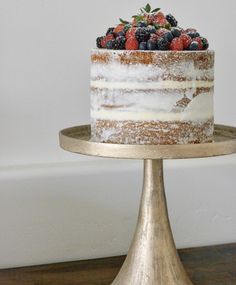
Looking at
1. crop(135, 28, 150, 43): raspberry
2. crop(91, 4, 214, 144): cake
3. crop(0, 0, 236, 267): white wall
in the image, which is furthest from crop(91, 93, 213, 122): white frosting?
crop(0, 0, 236, 267): white wall

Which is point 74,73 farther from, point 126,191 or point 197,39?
point 197,39

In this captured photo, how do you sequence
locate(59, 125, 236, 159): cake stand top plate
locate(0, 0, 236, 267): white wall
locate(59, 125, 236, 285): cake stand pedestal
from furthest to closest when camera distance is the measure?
locate(0, 0, 236, 267): white wall → locate(59, 125, 236, 285): cake stand pedestal → locate(59, 125, 236, 159): cake stand top plate

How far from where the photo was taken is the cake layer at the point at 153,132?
0.99m

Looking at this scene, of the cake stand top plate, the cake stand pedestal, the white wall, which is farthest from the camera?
the white wall

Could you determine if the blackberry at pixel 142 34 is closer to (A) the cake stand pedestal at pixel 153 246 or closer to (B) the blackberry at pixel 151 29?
(B) the blackberry at pixel 151 29

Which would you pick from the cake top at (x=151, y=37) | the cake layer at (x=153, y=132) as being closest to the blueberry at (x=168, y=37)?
the cake top at (x=151, y=37)

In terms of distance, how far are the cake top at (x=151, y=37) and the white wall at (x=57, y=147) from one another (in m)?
0.33

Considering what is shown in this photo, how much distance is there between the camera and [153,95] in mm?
977

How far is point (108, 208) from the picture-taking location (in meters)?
1.41

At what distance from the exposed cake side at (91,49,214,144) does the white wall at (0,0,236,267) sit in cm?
36

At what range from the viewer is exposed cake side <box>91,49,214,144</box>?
3.20 ft

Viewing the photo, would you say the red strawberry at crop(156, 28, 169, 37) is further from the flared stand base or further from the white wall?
the white wall

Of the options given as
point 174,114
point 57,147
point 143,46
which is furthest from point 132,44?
point 57,147

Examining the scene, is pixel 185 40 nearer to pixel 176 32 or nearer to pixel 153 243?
pixel 176 32
